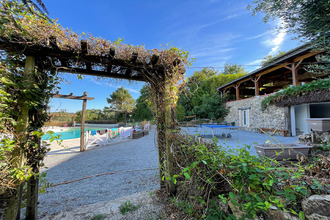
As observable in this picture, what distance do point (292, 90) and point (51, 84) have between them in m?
11.7

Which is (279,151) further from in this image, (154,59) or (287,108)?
(287,108)

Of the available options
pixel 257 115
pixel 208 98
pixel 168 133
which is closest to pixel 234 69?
pixel 208 98

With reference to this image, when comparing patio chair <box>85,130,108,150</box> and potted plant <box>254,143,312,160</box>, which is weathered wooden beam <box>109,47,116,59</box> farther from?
patio chair <box>85,130,108,150</box>

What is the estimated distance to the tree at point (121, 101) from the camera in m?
26.4

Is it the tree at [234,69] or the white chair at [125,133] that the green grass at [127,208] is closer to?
the white chair at [125,133]

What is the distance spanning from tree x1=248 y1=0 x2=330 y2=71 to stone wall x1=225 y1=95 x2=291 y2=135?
616 centimetres

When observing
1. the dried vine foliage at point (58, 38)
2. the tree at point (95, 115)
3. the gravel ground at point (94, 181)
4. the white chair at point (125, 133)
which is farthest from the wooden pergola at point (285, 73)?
the tree at point (95, 115)

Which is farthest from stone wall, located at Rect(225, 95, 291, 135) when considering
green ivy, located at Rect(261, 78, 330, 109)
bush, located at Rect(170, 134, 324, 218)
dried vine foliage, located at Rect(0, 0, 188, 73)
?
dried vine foliage, located at Rect(0, 0, 188, 73)

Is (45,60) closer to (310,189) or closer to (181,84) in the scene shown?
(181,84)

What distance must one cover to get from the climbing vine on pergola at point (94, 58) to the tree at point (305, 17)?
3.47 m

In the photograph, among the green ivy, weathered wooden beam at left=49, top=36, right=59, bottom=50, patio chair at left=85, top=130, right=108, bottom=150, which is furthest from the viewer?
patio chair at left=85, top=130, right=108, bottom=150

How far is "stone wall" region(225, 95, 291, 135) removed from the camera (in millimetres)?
9146

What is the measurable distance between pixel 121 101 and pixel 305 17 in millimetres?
26959

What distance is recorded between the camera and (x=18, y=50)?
1646 millimetres
